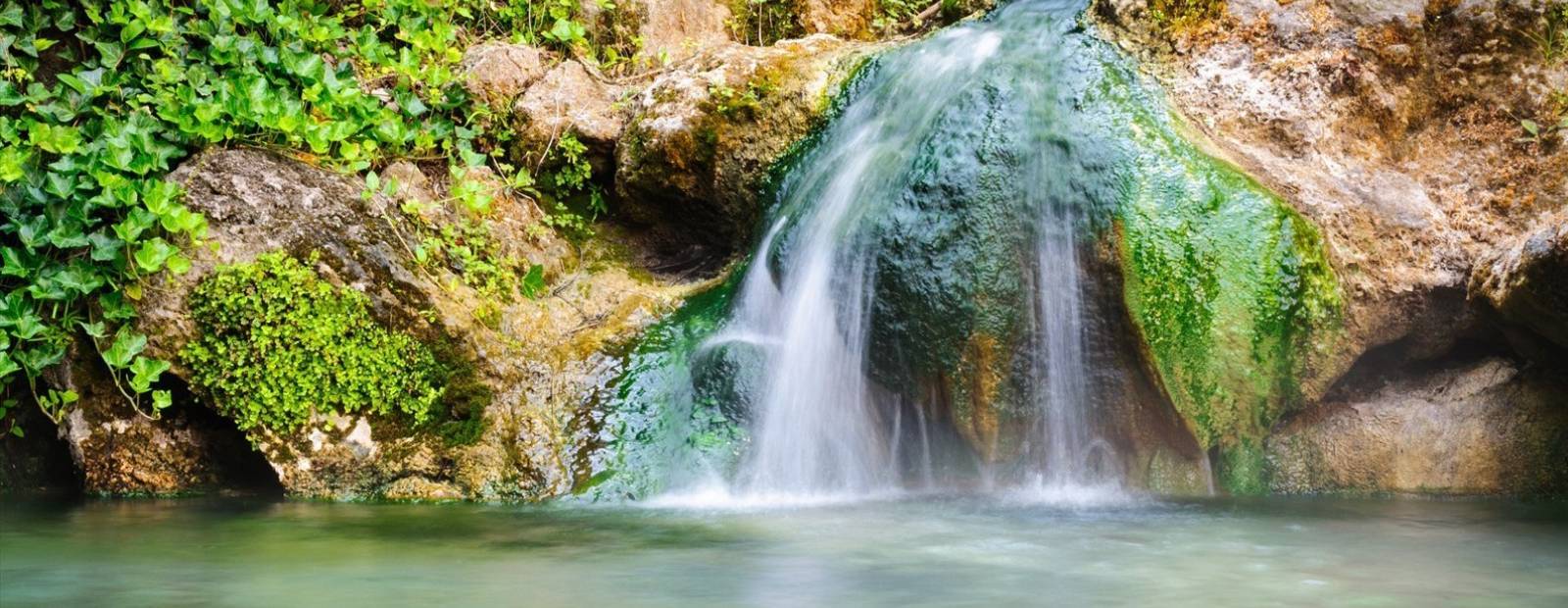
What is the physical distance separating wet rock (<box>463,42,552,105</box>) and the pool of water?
2.77m

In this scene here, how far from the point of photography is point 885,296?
17.9ft

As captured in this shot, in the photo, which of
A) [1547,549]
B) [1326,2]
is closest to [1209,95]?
[1326,2]

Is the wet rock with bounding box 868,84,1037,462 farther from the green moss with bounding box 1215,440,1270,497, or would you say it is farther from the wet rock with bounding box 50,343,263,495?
the wet rock with bounding box 50,343,263,495

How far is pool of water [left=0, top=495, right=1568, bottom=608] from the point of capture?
330cm

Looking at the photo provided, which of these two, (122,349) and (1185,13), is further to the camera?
(1185,13)

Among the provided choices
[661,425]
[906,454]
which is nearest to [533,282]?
[661,425]

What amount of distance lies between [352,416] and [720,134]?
254 cm

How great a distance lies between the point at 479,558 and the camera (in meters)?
3.86

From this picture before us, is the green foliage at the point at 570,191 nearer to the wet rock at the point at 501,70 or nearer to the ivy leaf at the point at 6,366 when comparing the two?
the wet rock at the point at 501,70

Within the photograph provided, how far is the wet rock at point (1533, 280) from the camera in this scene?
14.8 ft

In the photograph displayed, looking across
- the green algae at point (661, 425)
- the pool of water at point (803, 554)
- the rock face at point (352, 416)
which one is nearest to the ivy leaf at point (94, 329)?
the rock face at point (352, 416)

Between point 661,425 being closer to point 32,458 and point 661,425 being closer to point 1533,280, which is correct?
point 32,458

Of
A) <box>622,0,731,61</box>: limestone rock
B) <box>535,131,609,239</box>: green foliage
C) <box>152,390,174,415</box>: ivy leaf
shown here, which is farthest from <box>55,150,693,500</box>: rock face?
<box>622,0,731,61</box>: limestone rock

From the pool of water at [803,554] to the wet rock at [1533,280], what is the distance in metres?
0.79
